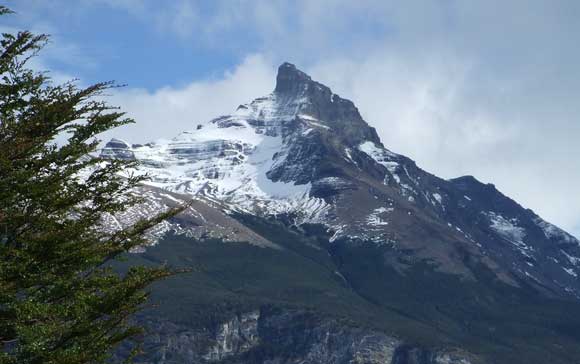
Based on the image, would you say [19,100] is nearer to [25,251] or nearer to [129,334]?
[25,251]

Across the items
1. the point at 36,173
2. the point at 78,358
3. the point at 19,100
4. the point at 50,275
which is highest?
the point at 19,100

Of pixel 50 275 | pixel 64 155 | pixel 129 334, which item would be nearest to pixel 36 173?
pixel 64 155

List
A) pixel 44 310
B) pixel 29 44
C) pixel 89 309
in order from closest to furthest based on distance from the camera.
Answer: pixel 44 310 < pixel 89 309 < pixel 29 44

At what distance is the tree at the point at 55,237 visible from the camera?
30.5m

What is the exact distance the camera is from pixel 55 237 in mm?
31703

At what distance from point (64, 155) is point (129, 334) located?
6.04 m

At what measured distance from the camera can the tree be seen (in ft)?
100

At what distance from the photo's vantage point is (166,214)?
116 feet

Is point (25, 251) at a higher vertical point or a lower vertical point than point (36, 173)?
lower

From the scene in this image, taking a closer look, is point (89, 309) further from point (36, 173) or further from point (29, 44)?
point (29, 44)

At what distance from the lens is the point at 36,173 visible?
3241 centimetres

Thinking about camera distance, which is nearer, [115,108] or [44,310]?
[44,310]

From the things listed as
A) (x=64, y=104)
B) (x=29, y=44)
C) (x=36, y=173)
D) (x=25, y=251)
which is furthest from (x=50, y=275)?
(x=29, y=44)

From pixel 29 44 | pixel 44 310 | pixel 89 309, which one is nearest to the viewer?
pixel 44 310
